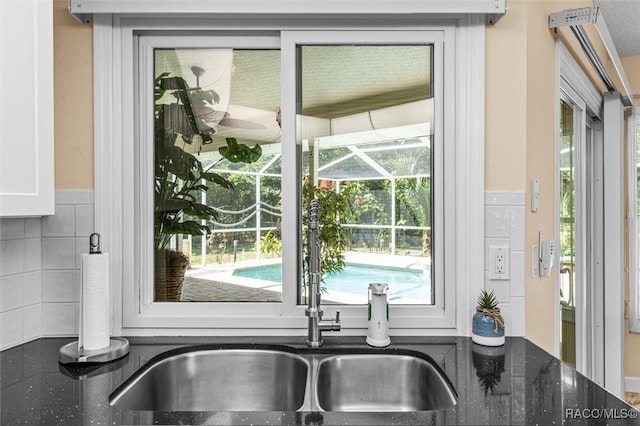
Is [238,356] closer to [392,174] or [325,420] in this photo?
[325,420]

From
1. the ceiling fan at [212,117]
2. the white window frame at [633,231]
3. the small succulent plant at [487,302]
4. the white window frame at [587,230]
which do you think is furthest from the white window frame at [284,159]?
the white window frame at [633,231]

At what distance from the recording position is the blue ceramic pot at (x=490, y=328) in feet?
4.25

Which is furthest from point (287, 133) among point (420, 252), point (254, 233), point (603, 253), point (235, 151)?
point (603, 253)

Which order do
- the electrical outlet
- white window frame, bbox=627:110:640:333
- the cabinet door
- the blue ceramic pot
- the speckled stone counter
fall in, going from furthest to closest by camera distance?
white window frame, bbox=627:110:640:333
the electrical outlet
the blue ceramic pot
the cabinet door
the speckled stone counter

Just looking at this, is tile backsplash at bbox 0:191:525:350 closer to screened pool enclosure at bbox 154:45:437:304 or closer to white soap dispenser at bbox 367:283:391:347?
screened pool enclosure at bbox 154:45:437:304

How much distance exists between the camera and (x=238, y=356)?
52.9 inches

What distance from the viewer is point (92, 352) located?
3.97 feet

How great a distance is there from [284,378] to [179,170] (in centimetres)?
83

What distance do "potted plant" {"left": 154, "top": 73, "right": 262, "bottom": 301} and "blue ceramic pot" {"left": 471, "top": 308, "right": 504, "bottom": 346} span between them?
97 cm

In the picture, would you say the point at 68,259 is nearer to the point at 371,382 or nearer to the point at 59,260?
the point at 59,260

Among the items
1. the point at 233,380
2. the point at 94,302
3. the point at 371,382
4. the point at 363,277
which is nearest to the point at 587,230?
the point at 363,277

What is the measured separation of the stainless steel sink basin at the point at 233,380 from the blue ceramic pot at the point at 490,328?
57 cm

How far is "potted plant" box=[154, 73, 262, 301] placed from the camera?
1508 millimetres

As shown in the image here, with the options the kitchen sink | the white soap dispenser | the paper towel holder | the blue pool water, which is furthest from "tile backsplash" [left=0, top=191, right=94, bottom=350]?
the white soap dispenser
